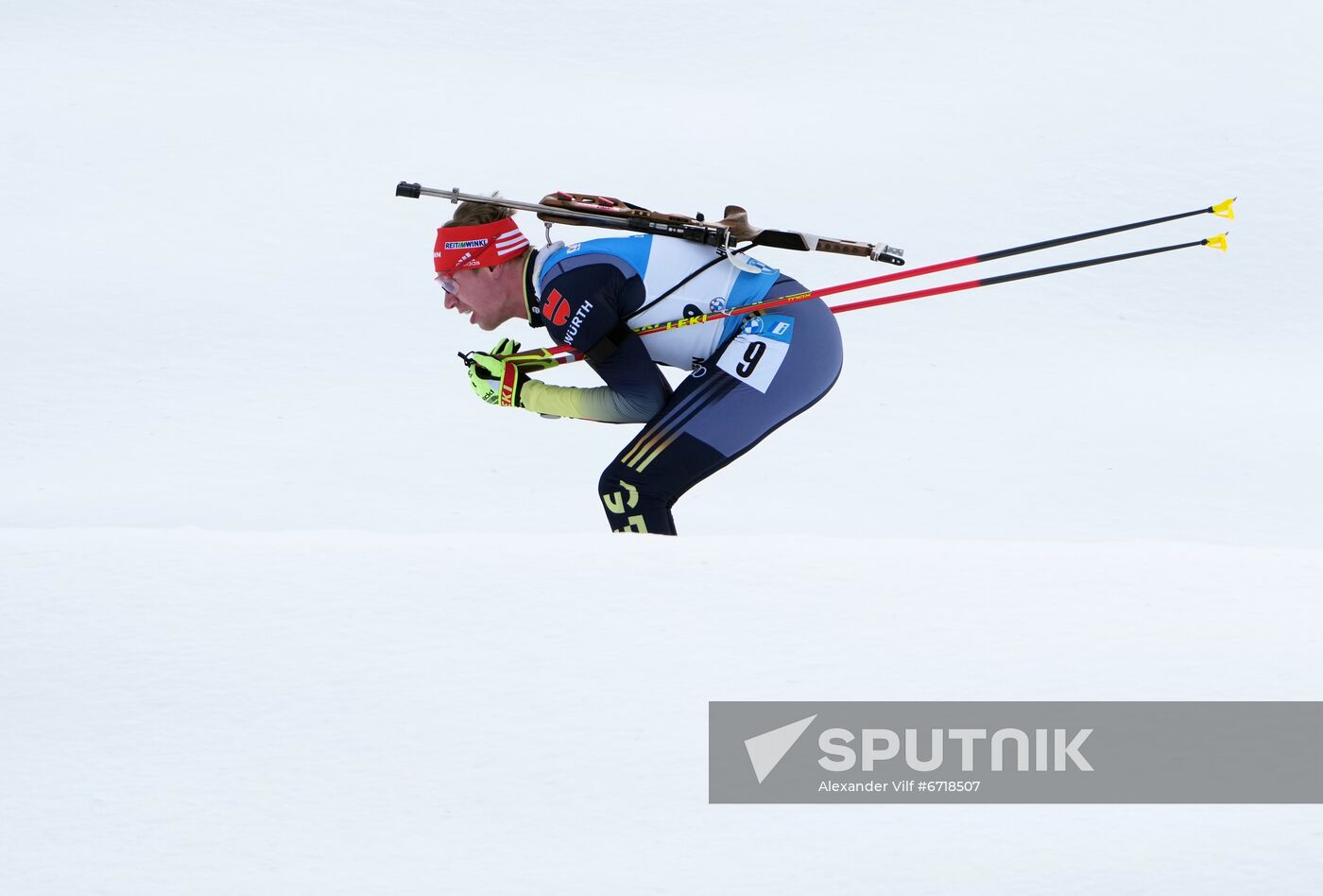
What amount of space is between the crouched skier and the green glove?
2cm

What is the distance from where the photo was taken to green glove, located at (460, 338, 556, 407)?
4.79 meters

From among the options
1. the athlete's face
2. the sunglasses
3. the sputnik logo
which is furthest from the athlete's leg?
the sputnik logo

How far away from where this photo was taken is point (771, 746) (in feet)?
10.6

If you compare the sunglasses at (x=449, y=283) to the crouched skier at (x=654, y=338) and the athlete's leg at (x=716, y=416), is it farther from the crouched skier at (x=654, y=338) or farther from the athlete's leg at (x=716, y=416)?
the athlete's leg at (x=716, y=416)

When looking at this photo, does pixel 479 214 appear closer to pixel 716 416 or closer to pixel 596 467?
pixel 716 416

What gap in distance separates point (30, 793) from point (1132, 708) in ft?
7.23

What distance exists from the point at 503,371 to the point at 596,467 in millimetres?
3102

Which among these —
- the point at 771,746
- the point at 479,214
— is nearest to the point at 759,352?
the point at 479,214

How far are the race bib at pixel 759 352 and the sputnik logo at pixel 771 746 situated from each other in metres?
1.49

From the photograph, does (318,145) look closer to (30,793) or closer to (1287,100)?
(1287,100)

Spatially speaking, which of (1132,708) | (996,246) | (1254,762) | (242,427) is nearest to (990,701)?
(1132,708)

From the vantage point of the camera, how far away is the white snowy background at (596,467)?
3068 millimetres

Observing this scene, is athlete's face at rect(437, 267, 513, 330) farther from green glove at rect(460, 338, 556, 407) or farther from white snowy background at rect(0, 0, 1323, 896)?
white snowy background at rect(0, 0, 1323, 896)

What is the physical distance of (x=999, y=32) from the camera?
12195mm
